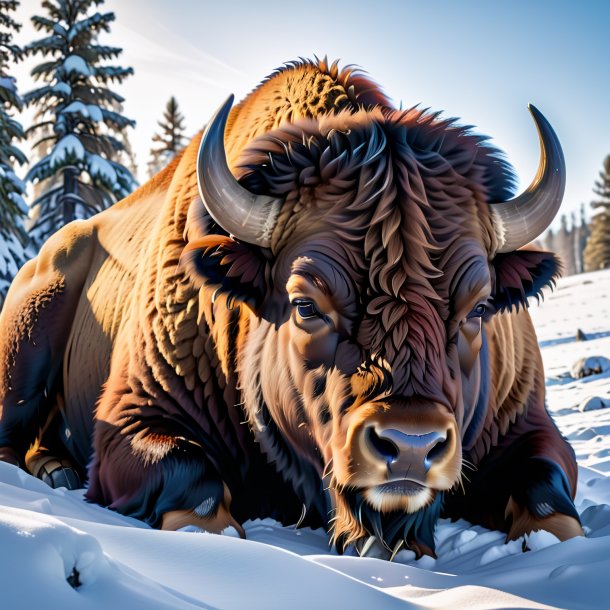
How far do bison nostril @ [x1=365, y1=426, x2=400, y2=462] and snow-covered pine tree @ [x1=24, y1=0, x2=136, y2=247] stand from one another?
16569mm

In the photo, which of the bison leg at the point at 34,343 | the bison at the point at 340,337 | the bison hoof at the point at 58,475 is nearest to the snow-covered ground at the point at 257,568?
the bison at the point at 340,337

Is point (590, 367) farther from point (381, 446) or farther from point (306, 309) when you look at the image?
point (381, 446)

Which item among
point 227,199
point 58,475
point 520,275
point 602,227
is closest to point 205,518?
point 227,199

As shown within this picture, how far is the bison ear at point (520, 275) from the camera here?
3.52 meters

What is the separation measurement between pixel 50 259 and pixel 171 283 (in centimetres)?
201

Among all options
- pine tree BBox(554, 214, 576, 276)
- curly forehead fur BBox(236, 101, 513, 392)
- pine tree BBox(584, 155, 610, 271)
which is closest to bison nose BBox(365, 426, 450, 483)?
curly forehead fur BBox(236, 101, 513, 392)

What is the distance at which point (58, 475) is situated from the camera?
477 centimetres

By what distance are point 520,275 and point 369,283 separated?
959mm

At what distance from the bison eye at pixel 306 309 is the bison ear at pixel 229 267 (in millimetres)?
351

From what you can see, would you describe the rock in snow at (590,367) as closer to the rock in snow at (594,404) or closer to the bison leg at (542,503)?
the rock in snow at (594,404)

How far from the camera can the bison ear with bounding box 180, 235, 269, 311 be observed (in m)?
3.36

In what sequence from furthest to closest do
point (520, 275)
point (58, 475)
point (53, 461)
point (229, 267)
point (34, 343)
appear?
→ point (34, 343), point (53, 461), point (58, 475), point (520, 275), point (229, 267)

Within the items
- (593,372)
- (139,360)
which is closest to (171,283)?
(139,360)

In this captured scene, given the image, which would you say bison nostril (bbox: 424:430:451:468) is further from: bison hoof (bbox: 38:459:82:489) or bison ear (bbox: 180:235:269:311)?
bison hoof (bbox: 38:459:82:489)
